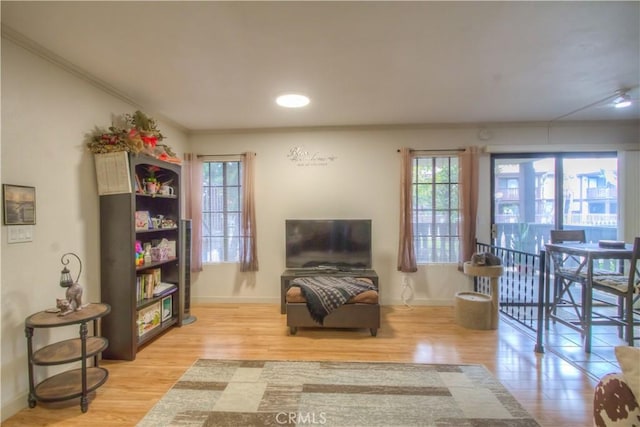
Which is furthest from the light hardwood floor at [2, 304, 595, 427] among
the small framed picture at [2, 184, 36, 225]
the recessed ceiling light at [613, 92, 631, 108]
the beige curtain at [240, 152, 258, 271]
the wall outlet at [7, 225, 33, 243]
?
the recessed ceiling light at [613, 92, 631, 108]

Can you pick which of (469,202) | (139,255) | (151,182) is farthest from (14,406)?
(469,202)

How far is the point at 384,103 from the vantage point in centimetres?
307

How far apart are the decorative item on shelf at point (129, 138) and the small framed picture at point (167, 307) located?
1.50 meters

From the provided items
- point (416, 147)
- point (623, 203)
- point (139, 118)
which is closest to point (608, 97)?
point (623, 203)

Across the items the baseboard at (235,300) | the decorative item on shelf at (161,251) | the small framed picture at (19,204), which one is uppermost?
the small framed picture at (19,204)

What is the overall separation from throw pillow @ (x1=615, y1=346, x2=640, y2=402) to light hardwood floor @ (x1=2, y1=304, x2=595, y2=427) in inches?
37.1

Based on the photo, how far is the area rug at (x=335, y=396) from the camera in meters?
1.79

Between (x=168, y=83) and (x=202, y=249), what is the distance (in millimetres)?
2270

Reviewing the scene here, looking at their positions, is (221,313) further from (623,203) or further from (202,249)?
(623,203)

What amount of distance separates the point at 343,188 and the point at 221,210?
1.74 m

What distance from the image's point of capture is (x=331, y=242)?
3.79 m

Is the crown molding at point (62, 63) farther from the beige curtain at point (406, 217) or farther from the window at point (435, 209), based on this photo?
the window at point (435, 209)

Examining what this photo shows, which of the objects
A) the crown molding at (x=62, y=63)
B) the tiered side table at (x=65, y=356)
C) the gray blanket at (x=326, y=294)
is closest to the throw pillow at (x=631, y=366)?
the gray blanket at (x=326, y=294)

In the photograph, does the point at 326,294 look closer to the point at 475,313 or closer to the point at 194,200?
the point at 475,313
